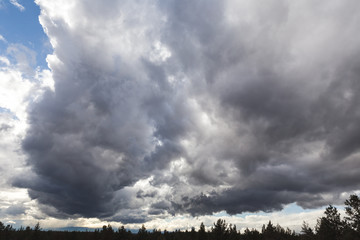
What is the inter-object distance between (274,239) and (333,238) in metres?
39.6

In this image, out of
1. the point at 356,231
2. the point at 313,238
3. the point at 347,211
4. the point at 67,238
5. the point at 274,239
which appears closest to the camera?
the point at 356,231

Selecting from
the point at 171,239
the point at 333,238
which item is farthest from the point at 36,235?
the point at 333,238

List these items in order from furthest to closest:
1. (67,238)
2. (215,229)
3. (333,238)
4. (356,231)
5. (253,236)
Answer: (253,236) < (67,238) < (333,238) < (356,231) < (215,229)

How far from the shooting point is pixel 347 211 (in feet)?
211

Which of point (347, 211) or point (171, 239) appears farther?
point (171, 239)

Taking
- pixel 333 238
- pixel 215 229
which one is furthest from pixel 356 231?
pixel 215 229

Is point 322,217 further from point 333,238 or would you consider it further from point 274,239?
point 274,239

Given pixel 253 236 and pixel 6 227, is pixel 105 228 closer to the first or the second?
pixel 6 227

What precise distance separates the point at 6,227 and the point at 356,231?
9684 centimetres

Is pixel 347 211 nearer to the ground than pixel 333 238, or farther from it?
farther from it

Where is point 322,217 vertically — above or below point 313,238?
above

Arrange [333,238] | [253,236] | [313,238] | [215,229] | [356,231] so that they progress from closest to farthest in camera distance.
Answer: [215,229] < [356,231] < [333,238] < [313,238] < [253,236]

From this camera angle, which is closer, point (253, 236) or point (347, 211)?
point (347, 211)

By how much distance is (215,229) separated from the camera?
2013 inches
